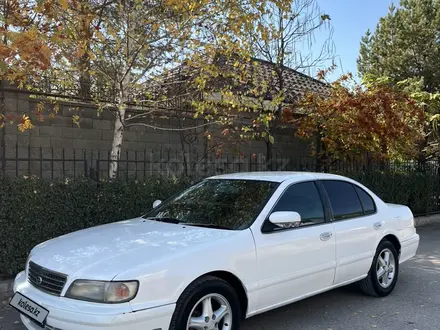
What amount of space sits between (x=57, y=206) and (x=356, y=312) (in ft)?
13.0

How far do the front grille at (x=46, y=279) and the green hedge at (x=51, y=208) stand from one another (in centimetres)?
207

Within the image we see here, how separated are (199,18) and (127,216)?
128 inches

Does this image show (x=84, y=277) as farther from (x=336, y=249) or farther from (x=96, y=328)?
(x=336, y=249)

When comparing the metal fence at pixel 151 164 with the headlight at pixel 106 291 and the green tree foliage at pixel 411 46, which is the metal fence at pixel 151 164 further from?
the green tree foliage at pixel 411 46

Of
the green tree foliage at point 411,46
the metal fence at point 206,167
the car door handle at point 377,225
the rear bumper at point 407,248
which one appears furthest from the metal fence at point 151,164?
the green tree foliage at point 411,46

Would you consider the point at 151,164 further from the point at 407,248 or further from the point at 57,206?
the point at 407,248

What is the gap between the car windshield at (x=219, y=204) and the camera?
4.13 m

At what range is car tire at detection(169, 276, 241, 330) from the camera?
3272mm

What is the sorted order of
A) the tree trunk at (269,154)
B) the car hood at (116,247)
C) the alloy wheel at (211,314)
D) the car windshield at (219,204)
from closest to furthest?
the car hood at (116,247)
the alloy wheel at (211,314)
the car windshield at (219,204)
the tree trunk at (269,154)

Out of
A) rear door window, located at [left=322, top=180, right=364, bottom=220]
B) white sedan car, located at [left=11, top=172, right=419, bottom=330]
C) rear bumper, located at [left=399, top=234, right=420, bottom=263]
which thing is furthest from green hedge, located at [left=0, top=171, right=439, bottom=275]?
rear bumper, located at [left=399, top=234, right=420, bottom=263]

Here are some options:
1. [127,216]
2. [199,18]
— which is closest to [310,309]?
[127,216]

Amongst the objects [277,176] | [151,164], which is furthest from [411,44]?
[277,176]

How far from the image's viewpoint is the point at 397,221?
5.58 m

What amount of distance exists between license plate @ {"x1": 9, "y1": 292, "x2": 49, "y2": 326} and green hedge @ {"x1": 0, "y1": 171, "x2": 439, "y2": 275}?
207 cm
